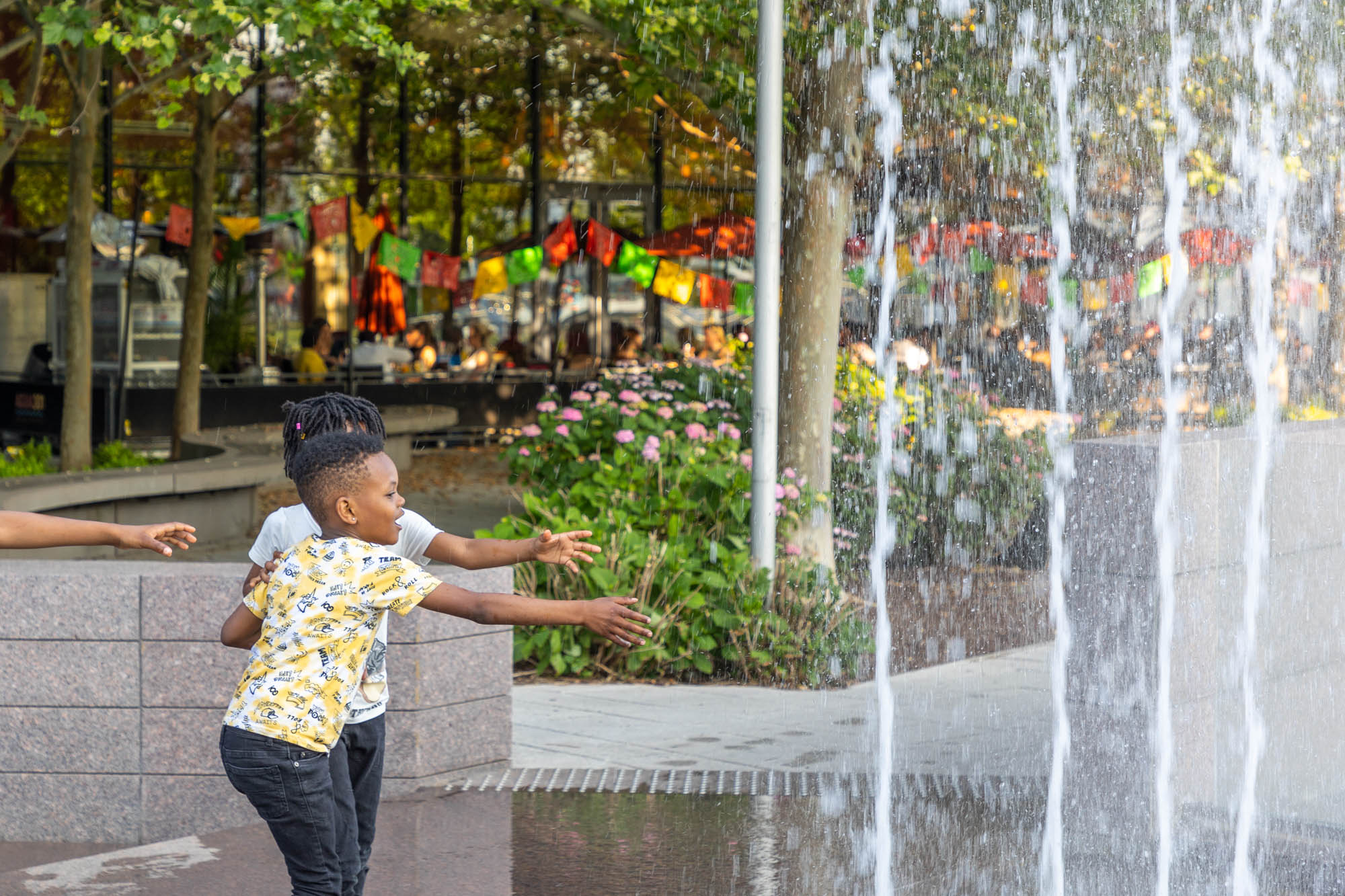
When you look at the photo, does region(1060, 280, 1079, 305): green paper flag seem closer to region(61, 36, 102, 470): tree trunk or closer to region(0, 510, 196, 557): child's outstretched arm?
region(61, 36, 102, 470): tree trunk

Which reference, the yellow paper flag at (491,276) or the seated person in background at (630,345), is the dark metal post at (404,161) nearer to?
the seated person in background at (630,345)

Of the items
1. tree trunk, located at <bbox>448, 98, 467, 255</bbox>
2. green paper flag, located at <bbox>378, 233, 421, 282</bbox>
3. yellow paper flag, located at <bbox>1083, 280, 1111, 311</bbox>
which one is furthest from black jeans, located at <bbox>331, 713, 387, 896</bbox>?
tree trunk, located at <bbox>448, 98, 467, 255</bbox>

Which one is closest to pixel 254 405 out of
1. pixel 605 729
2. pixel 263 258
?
pixel 263 258

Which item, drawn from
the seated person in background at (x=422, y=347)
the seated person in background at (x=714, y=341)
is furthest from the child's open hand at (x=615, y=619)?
the seated person in background at (x=422, y=347)

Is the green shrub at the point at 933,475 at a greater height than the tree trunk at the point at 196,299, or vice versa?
the tree trunk at the point at 196,299

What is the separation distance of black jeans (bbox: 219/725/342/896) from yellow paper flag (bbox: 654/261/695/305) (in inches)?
480

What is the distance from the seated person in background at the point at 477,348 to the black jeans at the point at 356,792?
17993mm

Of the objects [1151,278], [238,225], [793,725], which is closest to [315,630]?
[793,725]

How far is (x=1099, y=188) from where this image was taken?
52.5ft

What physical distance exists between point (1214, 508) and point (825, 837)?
1.63 metres

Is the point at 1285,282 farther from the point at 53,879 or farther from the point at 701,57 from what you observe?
the point at 53,879

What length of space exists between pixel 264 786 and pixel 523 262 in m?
15.6

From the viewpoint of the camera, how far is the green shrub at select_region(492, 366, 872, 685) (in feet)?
25.7

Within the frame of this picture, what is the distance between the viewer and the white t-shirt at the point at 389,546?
11.8ft
